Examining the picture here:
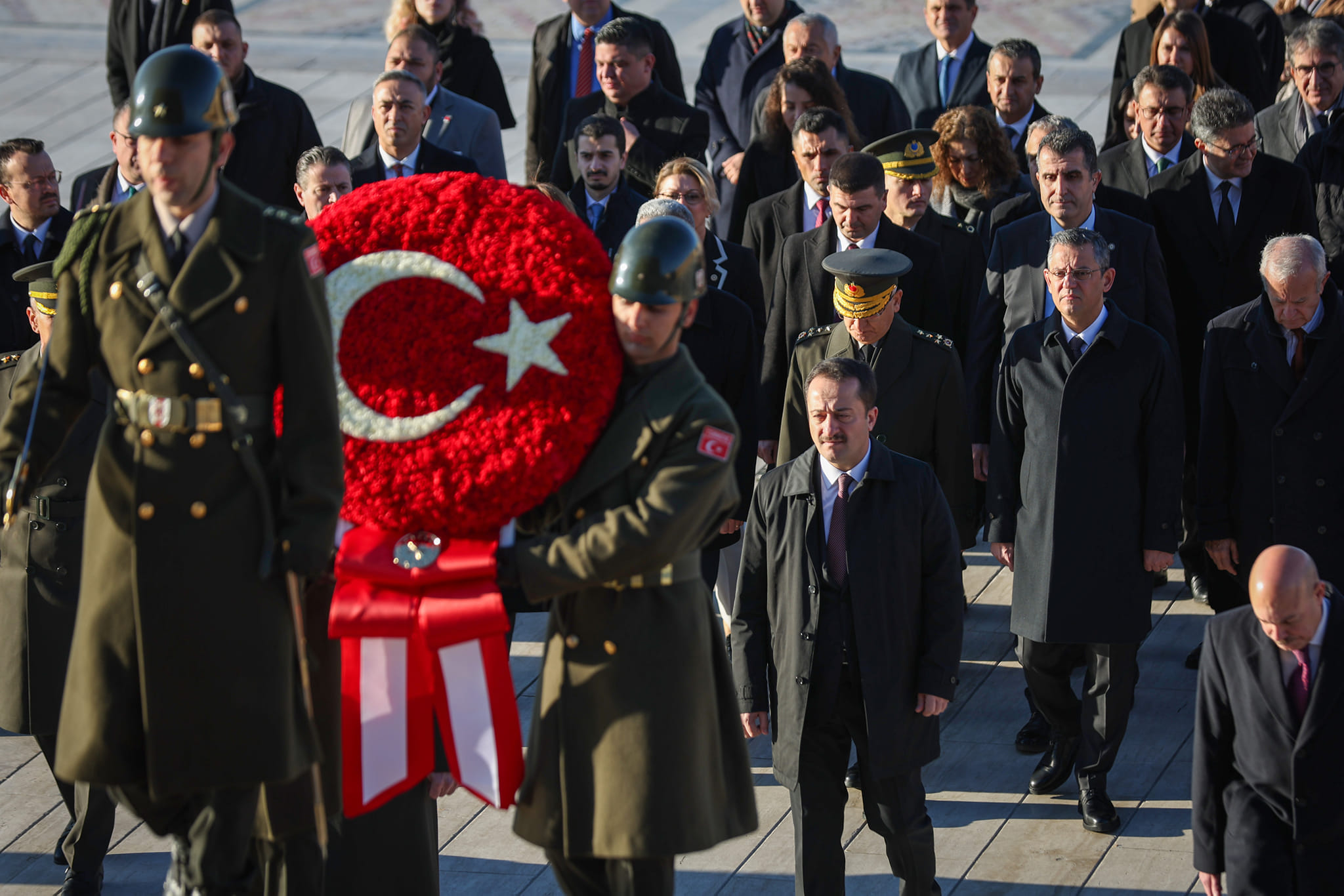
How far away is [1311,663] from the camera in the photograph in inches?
199

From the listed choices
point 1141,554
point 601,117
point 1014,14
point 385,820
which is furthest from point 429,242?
point 1014,14

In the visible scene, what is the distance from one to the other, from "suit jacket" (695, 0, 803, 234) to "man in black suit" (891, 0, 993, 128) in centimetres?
82

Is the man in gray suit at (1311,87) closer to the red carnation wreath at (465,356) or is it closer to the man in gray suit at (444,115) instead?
the man in gray suit at (444,115)

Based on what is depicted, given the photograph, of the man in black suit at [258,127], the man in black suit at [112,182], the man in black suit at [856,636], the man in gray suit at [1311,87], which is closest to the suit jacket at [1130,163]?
the man in gray suit at [1311,87]

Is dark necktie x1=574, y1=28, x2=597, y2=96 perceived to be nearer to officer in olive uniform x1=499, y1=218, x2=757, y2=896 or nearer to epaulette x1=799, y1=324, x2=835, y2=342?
epaulette x1=799, y1=324, x2=835, y2=342

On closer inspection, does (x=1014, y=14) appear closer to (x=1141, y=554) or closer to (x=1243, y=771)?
(x=1141, y=554)

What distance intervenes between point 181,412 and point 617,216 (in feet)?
14.3

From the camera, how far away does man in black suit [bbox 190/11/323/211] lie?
923 cm

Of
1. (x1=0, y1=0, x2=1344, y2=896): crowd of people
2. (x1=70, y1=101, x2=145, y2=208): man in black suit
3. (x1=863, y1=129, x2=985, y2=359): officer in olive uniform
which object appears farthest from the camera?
(x1=863, y1=129, x2=985, y2=359): officer in olive uniform

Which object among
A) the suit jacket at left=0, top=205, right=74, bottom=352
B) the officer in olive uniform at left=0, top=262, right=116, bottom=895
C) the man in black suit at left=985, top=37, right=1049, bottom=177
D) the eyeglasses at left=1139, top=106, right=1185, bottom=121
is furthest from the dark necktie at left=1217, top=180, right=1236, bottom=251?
the suit jacket at left=0, top=205, right=74, bottom=352

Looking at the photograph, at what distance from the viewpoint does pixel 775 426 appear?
25.0ft

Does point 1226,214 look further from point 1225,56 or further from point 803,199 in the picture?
point 1225,56

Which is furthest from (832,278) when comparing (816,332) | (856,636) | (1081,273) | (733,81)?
(733,81)

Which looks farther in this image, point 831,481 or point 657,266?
point 831,481
